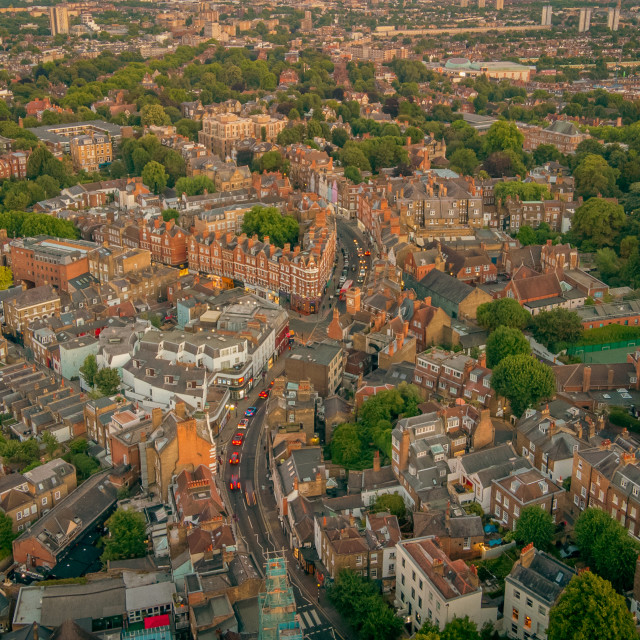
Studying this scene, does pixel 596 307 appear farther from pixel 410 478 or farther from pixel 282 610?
pixel 282 610

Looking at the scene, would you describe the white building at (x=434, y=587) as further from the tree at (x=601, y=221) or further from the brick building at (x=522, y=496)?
the tree at (x=601, y=221)

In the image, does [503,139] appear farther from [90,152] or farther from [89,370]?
[89,370]

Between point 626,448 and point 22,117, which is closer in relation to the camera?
point 626,448

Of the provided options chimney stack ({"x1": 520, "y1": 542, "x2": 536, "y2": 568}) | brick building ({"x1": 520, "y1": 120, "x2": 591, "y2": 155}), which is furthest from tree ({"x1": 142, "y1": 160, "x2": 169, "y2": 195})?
chimney stack ({"x1": 520, "y1": 542, "x2": 536, "y2": 568})

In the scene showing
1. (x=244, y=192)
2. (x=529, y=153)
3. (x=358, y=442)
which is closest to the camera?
(x=358, y=442)

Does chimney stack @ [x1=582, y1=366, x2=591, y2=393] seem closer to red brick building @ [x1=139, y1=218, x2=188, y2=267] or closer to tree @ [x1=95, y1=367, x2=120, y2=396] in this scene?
tree @ [x1=95, y1=367, x2=120, y2=396]

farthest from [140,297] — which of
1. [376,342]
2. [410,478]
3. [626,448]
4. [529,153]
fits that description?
[529,153]

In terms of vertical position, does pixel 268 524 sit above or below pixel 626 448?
below
